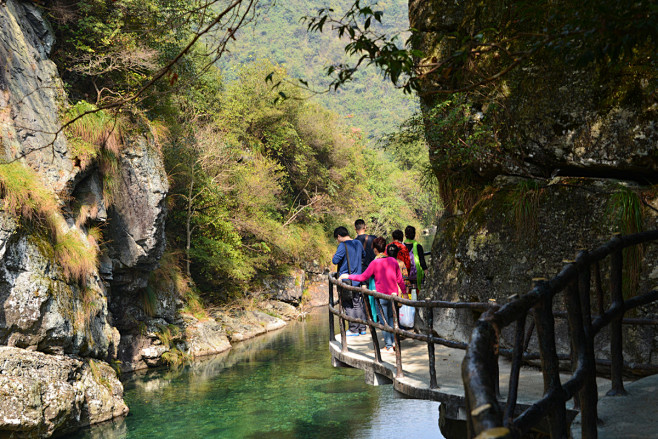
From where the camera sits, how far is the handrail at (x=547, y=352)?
66.7 inches

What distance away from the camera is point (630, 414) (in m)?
3.38

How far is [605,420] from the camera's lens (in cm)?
333

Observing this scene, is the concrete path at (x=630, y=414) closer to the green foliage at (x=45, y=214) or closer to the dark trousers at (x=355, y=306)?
the dark trousers at (x=355, y=306)

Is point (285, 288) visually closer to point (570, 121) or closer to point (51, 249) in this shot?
point (51, 249)

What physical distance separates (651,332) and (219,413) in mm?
9400

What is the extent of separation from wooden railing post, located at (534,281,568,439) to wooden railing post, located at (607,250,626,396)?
1.09 metres

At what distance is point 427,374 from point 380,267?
1.80 metres

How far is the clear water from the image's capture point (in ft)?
37.7

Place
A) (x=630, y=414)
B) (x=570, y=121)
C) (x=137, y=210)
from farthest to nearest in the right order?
(x=137, y=210), (x=570, y=121), (x=630, y=414)

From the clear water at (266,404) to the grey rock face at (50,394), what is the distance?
1.34 feet

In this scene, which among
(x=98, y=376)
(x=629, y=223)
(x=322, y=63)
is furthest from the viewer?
(x=322, y=63)

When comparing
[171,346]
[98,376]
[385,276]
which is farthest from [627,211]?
[171,346]

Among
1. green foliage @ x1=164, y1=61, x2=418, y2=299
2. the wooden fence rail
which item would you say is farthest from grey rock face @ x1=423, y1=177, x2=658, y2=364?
green foliage @ x1=164, y1=61, x2=418, y2=299

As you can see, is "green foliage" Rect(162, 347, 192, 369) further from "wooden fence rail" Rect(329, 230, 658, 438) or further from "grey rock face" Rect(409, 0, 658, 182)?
"wooden fence rail" Rect(329, 230, 658, 438)
